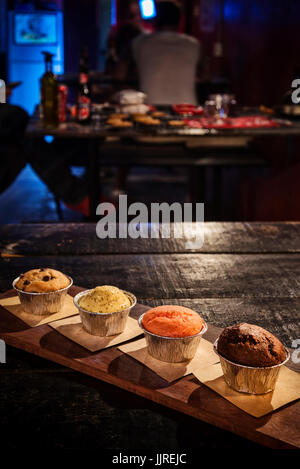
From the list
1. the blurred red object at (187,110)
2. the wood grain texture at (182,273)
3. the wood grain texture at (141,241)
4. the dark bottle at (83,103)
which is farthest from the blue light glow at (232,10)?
the wood grain texture at (182,273)

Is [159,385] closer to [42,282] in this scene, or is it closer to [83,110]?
[42,282]

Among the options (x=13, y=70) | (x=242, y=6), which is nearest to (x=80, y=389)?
(x=242, y=6)

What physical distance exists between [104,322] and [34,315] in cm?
16

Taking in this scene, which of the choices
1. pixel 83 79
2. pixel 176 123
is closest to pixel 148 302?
pixel 176 123

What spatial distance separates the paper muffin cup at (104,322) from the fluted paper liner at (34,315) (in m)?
0.08

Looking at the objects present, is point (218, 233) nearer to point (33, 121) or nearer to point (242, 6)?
point (33, 121)

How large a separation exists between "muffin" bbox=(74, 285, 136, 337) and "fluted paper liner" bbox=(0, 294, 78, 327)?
0.05m

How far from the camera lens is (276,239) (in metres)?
1.50

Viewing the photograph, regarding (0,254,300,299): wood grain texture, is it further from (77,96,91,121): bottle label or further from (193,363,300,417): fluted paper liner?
(77,96,91,121): bottle label

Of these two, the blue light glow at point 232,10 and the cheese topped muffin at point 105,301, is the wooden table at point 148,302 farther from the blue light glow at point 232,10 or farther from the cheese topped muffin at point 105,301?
the blue light glow at point 232,10

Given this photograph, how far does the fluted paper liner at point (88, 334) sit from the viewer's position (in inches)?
35.2

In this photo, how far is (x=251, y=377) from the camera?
2.49 ft

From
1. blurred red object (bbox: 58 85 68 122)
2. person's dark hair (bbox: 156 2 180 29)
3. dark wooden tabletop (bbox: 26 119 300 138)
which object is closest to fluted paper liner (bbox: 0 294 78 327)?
dark wooden tabletop (bbox: 26 119 300 138)

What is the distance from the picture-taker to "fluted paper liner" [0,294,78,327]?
975mm
